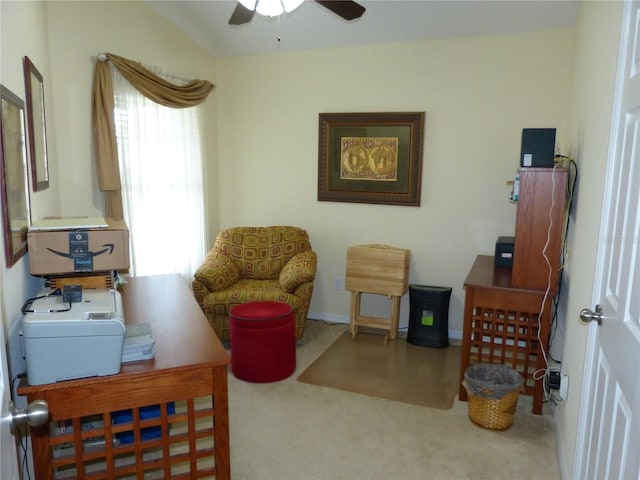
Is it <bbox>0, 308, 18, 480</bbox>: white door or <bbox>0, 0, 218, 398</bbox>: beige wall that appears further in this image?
<bbox>0, 0, 218, 398</bbox>: beige wall

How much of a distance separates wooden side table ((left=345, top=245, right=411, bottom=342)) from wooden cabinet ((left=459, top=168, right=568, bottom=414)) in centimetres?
102

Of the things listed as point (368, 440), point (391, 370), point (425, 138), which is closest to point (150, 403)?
point (368, 440)

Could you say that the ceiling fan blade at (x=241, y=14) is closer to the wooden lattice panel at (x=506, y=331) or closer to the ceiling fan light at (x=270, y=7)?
the ceiling fan light at (x=270, y=7)

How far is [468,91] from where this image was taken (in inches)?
149

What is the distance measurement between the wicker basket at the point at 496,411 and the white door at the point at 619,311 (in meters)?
0.70

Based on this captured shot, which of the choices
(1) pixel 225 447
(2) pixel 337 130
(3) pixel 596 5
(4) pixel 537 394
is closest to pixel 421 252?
(2) pixel 337 130

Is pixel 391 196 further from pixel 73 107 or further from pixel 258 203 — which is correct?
pixel 73 107

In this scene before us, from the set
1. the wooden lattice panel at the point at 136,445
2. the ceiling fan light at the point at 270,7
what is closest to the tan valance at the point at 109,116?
the ceiling fan light at the point at 270,7

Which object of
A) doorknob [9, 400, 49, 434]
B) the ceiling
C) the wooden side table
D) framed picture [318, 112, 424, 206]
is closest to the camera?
doorknob [9, 400, 49, 434]

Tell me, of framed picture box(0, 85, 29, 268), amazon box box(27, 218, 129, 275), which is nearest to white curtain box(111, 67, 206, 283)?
framed picture box(0, 85, 29, 268)

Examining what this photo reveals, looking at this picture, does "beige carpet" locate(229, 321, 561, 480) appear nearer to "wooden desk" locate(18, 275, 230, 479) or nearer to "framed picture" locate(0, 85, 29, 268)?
"wooden desk" locate(18, 275, 230, 479)

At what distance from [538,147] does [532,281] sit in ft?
2.51

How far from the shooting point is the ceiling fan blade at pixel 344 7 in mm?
2428

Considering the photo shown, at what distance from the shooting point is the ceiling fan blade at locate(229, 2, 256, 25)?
8.25 ft
